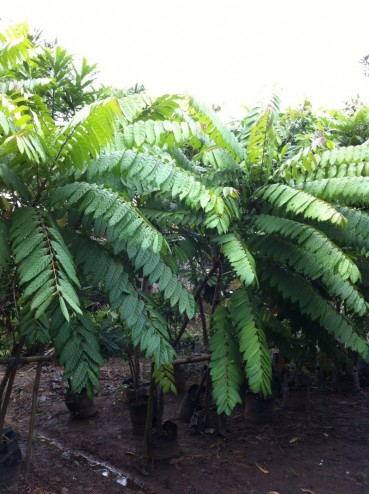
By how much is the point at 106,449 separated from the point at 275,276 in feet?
7.45

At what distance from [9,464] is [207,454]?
173 cm

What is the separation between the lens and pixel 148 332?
8.18 feet

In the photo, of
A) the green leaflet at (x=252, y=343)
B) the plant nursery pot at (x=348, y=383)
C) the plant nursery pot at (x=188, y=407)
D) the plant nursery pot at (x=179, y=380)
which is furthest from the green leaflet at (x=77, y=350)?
the plant nursery pot at (x=348, y=383)

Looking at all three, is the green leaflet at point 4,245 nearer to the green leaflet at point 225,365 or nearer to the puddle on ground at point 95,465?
the green leaflet at point 225,365

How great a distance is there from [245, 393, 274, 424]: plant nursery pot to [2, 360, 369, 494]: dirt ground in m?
0.07

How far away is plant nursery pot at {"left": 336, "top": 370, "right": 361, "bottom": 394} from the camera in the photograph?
19.0 ft

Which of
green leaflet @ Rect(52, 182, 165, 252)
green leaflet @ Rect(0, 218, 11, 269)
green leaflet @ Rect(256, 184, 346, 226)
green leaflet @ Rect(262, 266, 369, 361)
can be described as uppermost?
green leaflet @ Rect(256, 184, 346, 226)

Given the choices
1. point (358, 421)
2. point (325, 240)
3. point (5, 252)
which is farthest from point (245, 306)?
point (358, 421)

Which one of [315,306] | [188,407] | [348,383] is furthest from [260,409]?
[315,306]

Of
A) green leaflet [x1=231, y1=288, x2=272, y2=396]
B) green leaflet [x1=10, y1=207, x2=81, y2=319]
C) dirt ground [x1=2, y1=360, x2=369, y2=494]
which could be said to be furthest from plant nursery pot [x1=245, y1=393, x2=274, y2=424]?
green leaflet [x1=10, y1=207, x2=81, y2=319]

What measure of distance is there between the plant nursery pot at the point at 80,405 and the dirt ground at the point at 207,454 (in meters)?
0.08

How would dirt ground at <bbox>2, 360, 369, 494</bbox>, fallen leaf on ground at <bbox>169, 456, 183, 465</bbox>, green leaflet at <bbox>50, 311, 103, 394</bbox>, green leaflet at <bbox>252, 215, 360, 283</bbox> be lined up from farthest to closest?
fallen leaf on ground at <bbox>169, 456, 183, 465</bbox>
dirt ground at <bbox>2, 360, 369, 494</bbox>
green leaflet at <bbox>252, 215, 360, 283</bbox>
green leaflet at <bbox>50, 311, 103, 394</bbox>

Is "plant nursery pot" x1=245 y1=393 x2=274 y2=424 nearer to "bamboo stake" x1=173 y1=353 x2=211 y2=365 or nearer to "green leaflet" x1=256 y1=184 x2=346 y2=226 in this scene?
→ "bamboo stake" x1=173 y1=353 x2=211 y2=365

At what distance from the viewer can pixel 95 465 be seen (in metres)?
3.87
